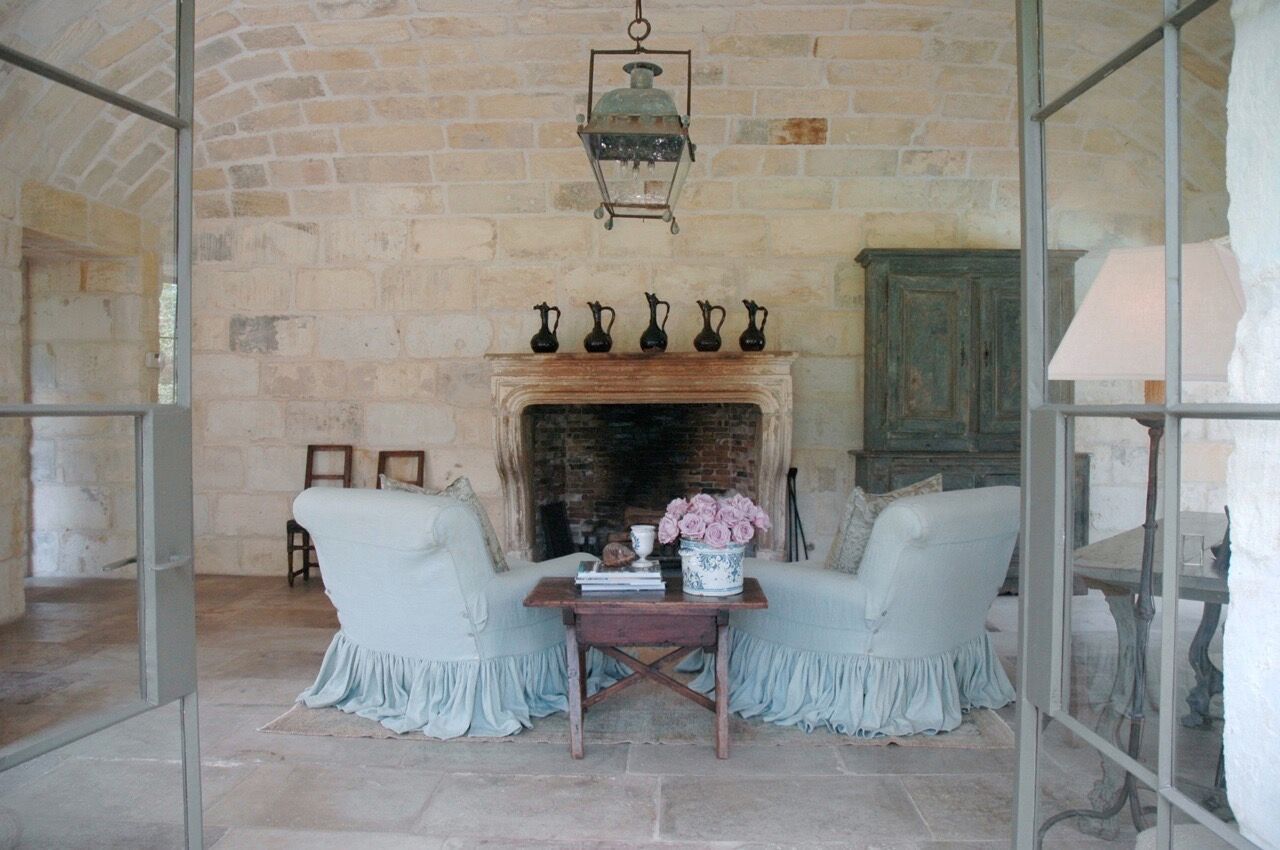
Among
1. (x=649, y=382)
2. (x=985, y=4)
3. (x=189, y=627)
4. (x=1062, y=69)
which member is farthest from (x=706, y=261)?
(x=189, y=627)

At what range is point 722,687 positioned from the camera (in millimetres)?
3098

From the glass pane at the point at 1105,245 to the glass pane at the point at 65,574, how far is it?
123 inches

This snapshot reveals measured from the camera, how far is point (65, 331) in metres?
6.03

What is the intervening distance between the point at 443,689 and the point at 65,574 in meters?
4.25

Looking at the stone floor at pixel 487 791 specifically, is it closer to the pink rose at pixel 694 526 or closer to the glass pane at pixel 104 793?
the glass pane at pixel 104 793

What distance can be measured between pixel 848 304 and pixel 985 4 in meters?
1.95

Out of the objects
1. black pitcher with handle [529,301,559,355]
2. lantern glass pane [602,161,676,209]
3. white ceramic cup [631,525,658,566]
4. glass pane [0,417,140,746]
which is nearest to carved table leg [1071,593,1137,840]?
white ceramic cup [631,525,658,566]

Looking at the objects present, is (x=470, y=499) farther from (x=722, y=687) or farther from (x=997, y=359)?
(x=997, y=359)

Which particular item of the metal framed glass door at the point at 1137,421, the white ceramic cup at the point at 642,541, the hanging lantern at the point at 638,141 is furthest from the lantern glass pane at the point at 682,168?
the metal framed glass door at the point at 1137,421

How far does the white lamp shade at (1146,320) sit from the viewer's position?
66.8 inches

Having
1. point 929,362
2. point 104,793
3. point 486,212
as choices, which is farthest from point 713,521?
point 486,212

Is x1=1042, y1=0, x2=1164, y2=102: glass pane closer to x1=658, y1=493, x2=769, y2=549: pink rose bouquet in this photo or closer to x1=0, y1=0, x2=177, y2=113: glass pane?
x1=658, y1=493, x2=769, y2=549: pink rose bouquet

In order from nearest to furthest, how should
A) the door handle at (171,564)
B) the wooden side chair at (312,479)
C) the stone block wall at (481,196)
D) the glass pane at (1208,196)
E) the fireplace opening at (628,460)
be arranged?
1. the glass pane at (1208,196)
2. the door handle at (171,564)
3. the stone block wall at (481,196)
4. the wooden side chair at (312,479)
5. the fireplace opening at (628,460)

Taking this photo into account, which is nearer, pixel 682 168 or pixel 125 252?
pixel 682 168
